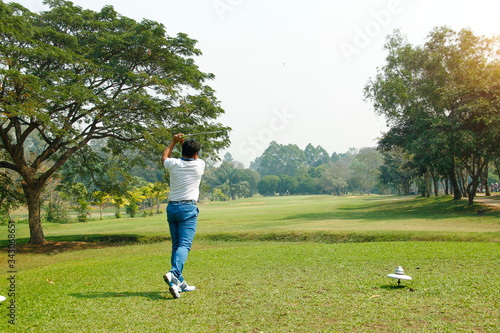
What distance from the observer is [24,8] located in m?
18.7

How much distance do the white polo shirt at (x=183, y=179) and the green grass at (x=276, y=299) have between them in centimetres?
156

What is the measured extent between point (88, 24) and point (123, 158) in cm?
786

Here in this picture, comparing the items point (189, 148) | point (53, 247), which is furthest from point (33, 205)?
point (189, 148)

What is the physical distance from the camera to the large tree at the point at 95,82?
54.2ft

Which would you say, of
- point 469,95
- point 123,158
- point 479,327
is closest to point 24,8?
point 123,158

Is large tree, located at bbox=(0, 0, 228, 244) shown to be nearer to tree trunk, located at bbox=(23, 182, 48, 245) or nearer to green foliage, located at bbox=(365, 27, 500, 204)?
tree trunk, located at bbox=(23, 182, 48, 245)

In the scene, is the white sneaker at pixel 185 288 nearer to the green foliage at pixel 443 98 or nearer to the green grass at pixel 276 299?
the green grass at pixel 276 299

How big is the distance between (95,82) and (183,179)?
15740 mm

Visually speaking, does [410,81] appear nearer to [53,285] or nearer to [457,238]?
[457,238]

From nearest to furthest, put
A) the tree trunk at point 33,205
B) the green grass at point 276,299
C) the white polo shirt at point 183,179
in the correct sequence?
the green grass at point 276,299
the white polo shirt at point 183,179
the tree trunk at point 33,205

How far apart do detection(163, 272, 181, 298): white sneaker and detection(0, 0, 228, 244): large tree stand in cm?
1267

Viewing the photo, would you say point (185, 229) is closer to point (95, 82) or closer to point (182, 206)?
point (182, 206)

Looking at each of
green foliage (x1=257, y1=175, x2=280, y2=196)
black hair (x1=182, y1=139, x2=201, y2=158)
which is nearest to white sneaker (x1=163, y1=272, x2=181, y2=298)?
black hair (x1=182, y1=139, x2=201, y2=158)

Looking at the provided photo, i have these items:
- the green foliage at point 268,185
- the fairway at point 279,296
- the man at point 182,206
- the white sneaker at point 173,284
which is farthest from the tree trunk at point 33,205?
→ the green foliage at point 268,185
